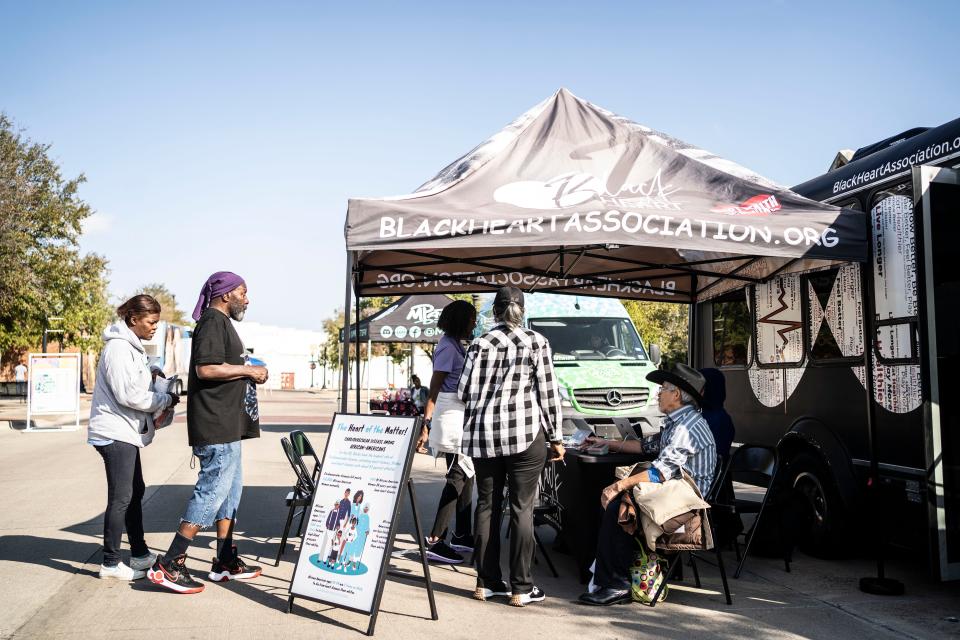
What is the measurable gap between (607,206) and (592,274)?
3.17 m

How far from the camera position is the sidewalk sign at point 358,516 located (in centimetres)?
474

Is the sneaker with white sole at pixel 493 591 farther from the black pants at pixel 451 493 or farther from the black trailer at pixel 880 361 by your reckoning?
the black trailer at pixel 880 361

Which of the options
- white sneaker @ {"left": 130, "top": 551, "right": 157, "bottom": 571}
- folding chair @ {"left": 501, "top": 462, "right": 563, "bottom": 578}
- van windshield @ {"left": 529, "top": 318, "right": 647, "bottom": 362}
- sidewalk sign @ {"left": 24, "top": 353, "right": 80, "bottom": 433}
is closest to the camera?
white sneaker @ {"left": 130, "top": 551, "right": 157, "bottom": 571}

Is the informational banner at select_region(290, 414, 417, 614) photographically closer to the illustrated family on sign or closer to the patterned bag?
the illustrated family on sign

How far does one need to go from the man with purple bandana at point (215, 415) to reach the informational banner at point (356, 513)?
0.70 m

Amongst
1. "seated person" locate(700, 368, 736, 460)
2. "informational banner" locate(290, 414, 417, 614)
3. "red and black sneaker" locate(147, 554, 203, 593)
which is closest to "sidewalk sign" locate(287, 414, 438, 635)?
"informational banner" locate(290, 414, 417, 614)

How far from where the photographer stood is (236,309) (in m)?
5.64

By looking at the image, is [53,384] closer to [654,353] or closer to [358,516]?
[654,353]

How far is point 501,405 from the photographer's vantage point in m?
5.22

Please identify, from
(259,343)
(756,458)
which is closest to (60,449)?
(756,458)

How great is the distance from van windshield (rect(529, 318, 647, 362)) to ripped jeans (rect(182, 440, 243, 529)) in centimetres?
680

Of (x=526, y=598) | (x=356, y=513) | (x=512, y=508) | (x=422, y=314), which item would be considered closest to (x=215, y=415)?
(x=356, y=513)

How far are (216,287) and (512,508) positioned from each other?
8.15 feet

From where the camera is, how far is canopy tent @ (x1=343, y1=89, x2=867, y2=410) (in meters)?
5.78
